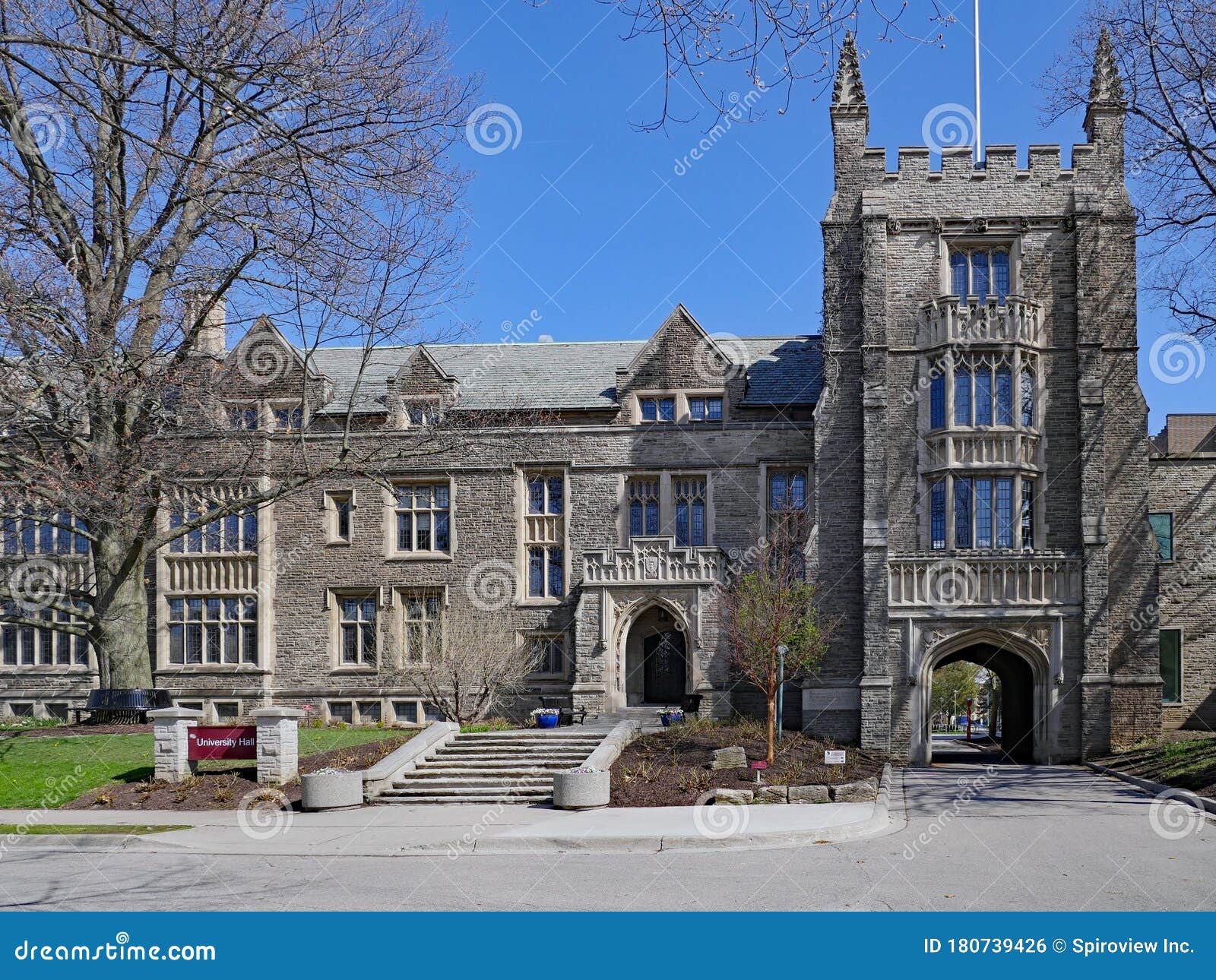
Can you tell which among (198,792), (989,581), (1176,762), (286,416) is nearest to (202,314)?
(198,792)

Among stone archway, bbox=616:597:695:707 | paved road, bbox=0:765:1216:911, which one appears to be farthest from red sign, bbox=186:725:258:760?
stone archway, bbox=616:597:695:707

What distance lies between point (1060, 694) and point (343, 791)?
53.9ft

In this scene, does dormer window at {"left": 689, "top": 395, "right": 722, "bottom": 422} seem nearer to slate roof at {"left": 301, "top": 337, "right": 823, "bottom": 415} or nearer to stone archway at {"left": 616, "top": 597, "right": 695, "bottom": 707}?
slate roof at {"left": 301, "top": 337, "right": 823, "bottom": 415}

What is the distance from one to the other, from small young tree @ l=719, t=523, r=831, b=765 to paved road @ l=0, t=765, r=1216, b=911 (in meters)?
6.40

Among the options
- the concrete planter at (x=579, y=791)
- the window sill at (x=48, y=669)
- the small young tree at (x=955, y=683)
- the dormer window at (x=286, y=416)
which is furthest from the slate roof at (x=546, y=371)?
the small young tree at (x=955, y=683)

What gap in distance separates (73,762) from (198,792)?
303 centimetres

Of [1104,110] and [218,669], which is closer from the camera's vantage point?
[1104,110]

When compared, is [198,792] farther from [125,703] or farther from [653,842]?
[653,842]

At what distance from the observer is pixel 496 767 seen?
64.1 feet

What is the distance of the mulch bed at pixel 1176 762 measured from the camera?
738 inches

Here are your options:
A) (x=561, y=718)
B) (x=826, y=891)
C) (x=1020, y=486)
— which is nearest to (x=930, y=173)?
(x=1020, y=486)

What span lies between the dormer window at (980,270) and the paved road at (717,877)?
15.1 m

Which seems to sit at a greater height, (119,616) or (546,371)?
(546,371)

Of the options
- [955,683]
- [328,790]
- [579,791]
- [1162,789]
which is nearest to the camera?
[579,791]
